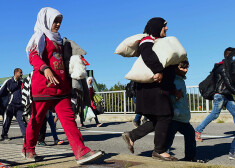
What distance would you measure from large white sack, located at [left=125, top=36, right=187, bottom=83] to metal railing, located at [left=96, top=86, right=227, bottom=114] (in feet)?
31.9

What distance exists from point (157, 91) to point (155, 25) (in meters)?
0.80

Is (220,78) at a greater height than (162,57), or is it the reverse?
(162,57)

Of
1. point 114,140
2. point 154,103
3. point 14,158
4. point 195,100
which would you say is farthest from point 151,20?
point 195,100

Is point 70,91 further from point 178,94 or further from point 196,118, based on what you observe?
point 196,118

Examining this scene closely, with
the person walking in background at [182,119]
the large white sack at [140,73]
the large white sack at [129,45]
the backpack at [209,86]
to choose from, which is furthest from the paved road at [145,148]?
the large white sack at [129,45]

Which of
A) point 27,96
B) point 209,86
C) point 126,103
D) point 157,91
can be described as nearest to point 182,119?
point 157,91

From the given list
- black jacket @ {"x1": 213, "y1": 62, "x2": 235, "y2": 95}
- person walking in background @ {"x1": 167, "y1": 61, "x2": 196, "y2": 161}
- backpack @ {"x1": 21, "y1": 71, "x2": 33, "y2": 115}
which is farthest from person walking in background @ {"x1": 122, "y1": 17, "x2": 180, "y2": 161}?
backpack @ {"x1": 21, "y1": 71, "x2": 33, "y2": 115}

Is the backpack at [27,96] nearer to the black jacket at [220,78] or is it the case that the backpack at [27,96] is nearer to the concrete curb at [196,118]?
the black jacket at [220,78]

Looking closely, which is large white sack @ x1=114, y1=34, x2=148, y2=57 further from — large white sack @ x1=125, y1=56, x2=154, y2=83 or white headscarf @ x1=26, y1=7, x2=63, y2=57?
white headscarf @ x1=26, y1=7, x2=63, y2=57

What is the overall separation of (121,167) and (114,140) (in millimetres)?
4135

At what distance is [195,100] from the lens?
13688 mm

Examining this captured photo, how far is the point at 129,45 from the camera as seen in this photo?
429cm

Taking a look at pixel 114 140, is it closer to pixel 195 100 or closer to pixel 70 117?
pixel 70 117

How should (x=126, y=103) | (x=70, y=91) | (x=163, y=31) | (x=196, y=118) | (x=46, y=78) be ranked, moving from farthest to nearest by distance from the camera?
1. (x=126, y=103)
2. (x=196, y=118)
3. (x=70, y=91)
4. (x=163, y=31)
5. (x=46, y=78)
